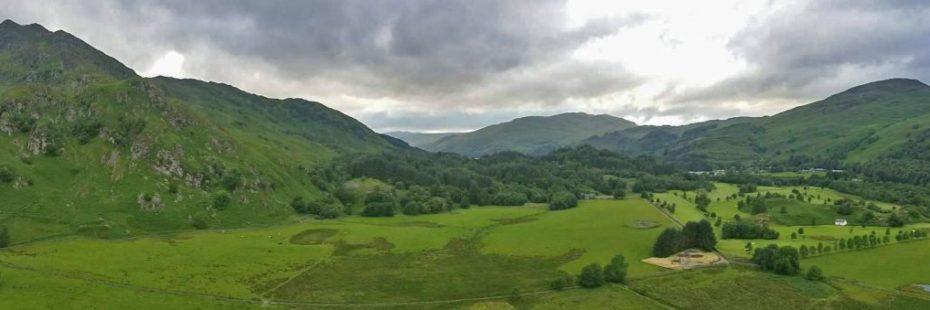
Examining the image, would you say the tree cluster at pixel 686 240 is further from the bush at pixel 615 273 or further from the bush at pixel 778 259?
the bush at pixel 615 273

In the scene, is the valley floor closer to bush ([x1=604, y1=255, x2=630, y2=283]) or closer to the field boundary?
the field boundary

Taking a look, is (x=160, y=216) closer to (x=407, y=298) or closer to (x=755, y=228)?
(x=407, y=298)

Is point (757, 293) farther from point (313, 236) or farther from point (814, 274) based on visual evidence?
point (313, 236)

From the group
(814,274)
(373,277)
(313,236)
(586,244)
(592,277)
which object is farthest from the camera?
(313,236)

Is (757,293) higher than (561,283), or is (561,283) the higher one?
(561,283)

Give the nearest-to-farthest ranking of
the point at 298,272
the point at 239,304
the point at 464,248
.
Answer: the point at 239,304 < the point at 298,272 < the point at 464,248

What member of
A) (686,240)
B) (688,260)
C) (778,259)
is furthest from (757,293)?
(686,240)

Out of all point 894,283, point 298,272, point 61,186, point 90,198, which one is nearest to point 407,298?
point 298,272

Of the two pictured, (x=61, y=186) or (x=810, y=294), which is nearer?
(x=810, y=294)
